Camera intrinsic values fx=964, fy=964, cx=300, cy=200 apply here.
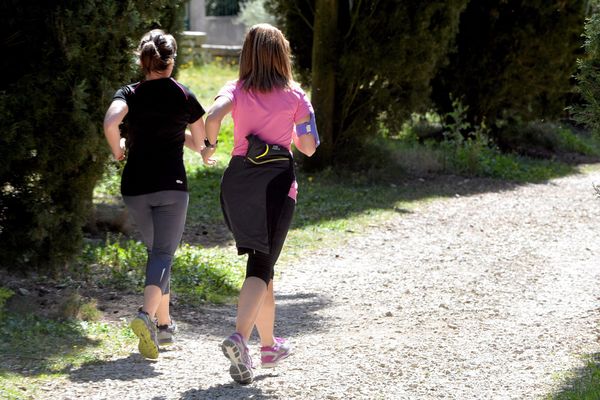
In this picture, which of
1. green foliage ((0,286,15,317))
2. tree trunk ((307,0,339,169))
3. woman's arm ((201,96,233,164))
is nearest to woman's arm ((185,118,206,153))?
woman's arm ((201,96,233,164))

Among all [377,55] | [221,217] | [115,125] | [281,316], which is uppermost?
[115,125]

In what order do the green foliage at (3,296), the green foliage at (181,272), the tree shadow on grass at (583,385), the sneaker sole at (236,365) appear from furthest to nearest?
the green foliage at (181,272), the green foliage at (3,296), the sneaker sole at (236,365), the tree shadow on grass at (583,385)

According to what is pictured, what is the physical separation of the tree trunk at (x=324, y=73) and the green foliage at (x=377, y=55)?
7cm

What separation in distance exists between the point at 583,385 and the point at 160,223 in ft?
8.38

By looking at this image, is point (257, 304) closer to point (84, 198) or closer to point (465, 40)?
point (84, 198)

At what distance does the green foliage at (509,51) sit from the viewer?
15555 mm

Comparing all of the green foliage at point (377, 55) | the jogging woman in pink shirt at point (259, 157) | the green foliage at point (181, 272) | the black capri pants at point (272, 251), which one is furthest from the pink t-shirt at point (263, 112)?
the green foliage at point (377, 55)

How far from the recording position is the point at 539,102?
53.9 feet

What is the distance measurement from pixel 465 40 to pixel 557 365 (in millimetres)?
10828

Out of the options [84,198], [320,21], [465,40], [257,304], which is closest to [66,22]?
[84,198]

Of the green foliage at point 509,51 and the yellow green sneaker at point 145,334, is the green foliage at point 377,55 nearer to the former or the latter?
the green foliage at point 509,51

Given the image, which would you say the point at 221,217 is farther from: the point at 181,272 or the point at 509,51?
the point at 509,51

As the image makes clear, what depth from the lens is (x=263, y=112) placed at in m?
5.17

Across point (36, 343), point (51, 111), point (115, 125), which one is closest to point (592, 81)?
point (115, 125)
